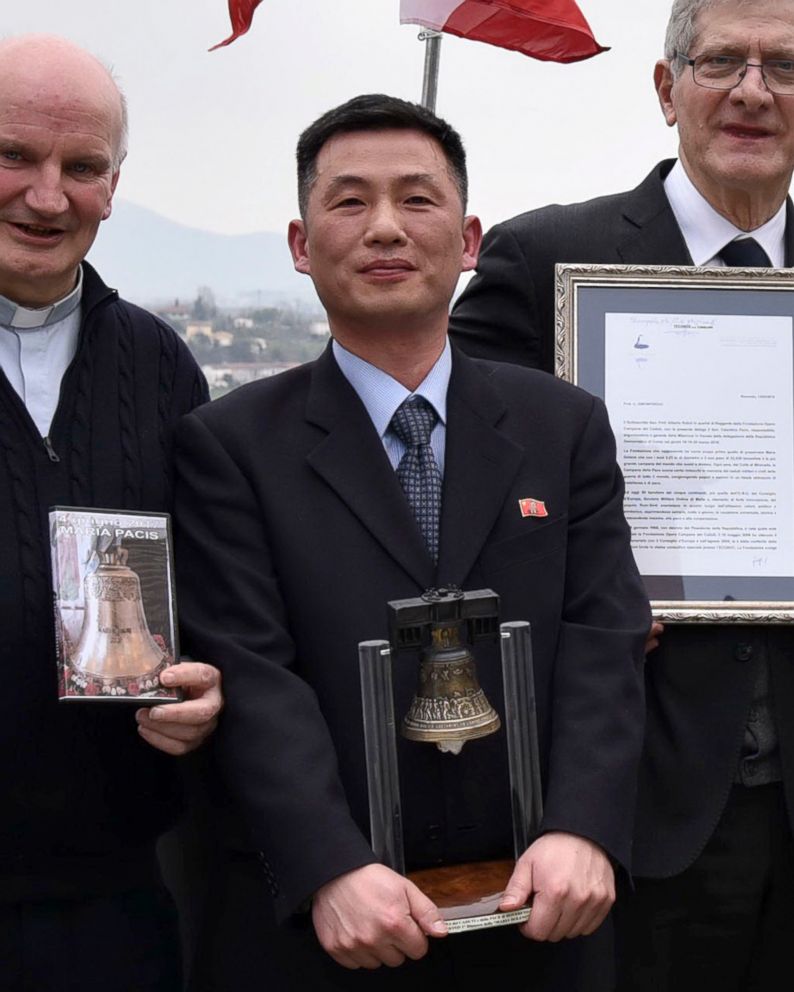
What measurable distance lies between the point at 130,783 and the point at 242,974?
399mm

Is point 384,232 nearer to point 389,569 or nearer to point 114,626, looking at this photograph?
point 389,569

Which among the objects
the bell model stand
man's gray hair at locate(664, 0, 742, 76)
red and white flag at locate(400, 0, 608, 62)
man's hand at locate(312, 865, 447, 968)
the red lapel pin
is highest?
red and white flag at locate(400, 0, 608, 62)

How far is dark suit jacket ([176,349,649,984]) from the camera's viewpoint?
89.4 inches

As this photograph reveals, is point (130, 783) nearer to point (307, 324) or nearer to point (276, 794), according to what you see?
point (276, 794)

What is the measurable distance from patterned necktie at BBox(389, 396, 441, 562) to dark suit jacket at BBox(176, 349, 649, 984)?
32 mm

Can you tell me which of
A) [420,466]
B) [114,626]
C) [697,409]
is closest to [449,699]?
[420,466]

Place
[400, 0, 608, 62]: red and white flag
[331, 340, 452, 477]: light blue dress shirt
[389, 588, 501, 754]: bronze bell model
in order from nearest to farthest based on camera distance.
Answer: [389, 588, 501, 754]: bronze bell model → [331, 340, 452, 477]: light blue dress shirt → [400, 0, 608, 62]: red and white flag

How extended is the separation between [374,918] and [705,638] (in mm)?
1085

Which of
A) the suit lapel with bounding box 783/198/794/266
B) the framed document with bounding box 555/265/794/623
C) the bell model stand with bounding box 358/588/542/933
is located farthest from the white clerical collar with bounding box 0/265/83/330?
the suit lapel with bounding box 783/198/794/266

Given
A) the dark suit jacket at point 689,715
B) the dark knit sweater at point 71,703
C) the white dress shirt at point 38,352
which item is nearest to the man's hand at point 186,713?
the dark knit sweater at point 71,703

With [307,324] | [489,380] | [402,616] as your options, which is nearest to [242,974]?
[402,616]

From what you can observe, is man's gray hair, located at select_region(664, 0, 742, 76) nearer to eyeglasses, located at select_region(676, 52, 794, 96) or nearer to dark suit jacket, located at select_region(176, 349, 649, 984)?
eyeglasses, located at select_region(676, 52, 794, 96)

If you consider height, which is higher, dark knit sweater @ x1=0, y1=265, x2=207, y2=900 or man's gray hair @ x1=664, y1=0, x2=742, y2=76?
man's gray hair @ x1=664, y1=0, x2=742, y2=76

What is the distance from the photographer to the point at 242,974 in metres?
2.43
